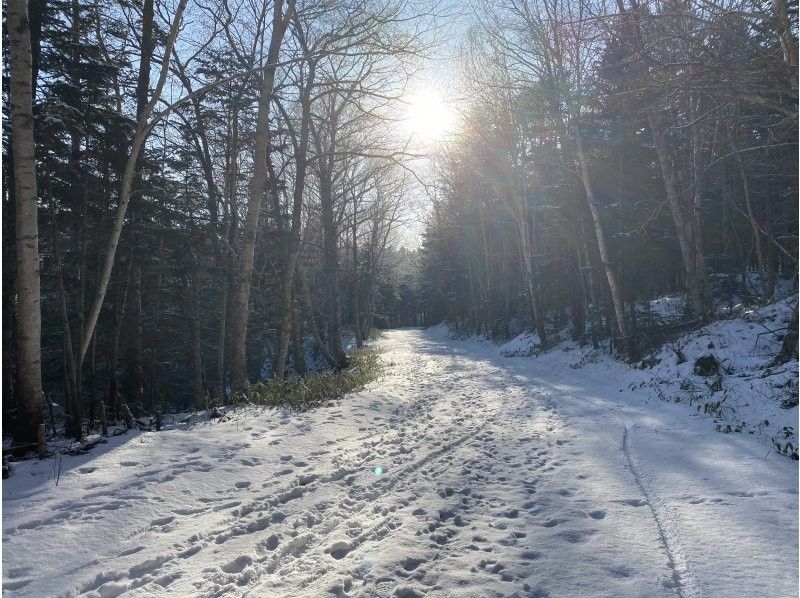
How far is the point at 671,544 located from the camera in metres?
3.37

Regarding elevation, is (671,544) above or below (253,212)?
below

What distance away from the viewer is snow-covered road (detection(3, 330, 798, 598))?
3.04m

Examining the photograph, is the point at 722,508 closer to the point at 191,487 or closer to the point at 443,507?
the point at 443,507

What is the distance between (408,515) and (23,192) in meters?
5.59

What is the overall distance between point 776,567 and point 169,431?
6634 mm

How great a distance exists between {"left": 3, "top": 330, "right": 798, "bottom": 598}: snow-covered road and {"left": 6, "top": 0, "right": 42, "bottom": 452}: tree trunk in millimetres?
1421

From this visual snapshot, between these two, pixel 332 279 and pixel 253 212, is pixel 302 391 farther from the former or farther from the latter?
pixel 332 279

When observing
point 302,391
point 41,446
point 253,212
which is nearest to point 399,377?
point 302,391

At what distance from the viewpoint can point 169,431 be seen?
6215mm

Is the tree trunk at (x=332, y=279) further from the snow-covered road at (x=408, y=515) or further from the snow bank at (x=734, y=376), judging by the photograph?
the snow-covered road at (x=408, y=515)

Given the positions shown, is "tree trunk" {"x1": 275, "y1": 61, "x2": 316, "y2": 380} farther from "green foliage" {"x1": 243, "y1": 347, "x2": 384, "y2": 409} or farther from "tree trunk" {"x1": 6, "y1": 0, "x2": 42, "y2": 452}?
"tree trunk" {"x1": 6, "y1": 0, "x2": 42, "y2": 452}

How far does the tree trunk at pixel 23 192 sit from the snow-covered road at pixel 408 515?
142 centimetres

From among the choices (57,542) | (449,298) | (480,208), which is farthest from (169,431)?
(449,298)

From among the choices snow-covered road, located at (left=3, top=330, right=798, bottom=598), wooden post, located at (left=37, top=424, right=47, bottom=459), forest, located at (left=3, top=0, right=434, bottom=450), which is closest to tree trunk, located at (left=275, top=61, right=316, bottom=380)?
forest, located at (left=3, top=0, right=434, bottom=450)
